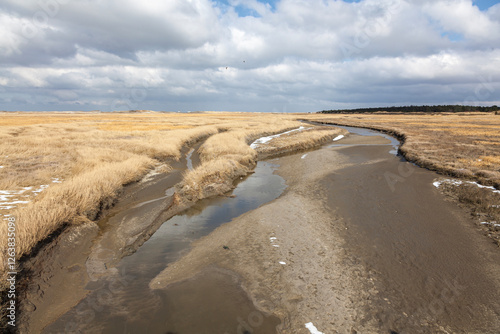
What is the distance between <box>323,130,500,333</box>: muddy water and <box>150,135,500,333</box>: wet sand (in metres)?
0.03

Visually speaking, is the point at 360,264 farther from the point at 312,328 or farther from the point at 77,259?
the point at 77,259

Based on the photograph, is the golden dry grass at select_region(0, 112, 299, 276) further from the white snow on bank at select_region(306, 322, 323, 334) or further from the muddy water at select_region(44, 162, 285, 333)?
the white snow on bank at select_region(306, 322, 323, 334)

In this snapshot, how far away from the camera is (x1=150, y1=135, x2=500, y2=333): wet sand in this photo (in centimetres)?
665

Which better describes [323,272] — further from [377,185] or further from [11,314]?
[377,185]

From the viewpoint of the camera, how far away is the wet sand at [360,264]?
6648mm

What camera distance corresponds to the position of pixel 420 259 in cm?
918

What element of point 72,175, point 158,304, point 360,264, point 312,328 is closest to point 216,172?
point 72,175

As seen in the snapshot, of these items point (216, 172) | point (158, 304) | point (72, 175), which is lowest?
point (158, 304)

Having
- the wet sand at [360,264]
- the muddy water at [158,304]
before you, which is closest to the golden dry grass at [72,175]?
the muddy water at [158,304]

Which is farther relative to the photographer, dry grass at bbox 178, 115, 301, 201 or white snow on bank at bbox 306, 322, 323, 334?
dry grass at bbox 178, 115, 301, 201

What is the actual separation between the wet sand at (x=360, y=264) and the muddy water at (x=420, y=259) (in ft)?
0.11

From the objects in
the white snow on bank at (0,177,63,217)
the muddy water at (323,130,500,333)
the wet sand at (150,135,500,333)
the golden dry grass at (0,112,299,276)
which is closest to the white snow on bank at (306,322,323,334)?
the wet sand at (150,135,500,333)

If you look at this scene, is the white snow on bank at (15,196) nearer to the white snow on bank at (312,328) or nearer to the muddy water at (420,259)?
the white snow on bank at (312,328)

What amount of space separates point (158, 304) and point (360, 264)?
6.45 metres
